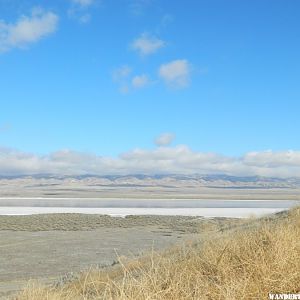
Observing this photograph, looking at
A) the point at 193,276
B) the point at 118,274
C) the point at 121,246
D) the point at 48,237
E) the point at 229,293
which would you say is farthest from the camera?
the point at 48,237

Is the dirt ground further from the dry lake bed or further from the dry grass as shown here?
the dry grass

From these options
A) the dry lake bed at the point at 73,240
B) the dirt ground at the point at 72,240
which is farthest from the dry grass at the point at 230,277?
the dirt ground at the point at 72,240

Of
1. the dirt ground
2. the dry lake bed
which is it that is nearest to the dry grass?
the dry lake bed

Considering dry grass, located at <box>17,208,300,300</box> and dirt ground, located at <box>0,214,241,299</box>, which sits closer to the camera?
dry grass, located at <box>17,208,300,300</box>

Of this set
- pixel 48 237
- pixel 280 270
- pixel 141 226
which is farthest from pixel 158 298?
pixel 141 226

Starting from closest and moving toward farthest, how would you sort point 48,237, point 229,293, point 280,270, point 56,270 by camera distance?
point 229,293
point 280,270
point 56,270
point 48,237

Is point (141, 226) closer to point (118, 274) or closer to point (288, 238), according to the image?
point (118, 274)

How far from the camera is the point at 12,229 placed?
106 ft

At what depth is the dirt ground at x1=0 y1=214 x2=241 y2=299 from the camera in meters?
17.4

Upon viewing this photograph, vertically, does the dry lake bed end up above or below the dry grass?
below

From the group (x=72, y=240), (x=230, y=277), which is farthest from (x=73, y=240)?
(x=230, y=277)

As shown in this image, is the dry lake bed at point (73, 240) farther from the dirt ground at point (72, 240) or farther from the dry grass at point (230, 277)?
the dry grass at point (230, 277)

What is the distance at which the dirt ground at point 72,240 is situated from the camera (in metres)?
17.4

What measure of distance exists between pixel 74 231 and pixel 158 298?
26371 mm
